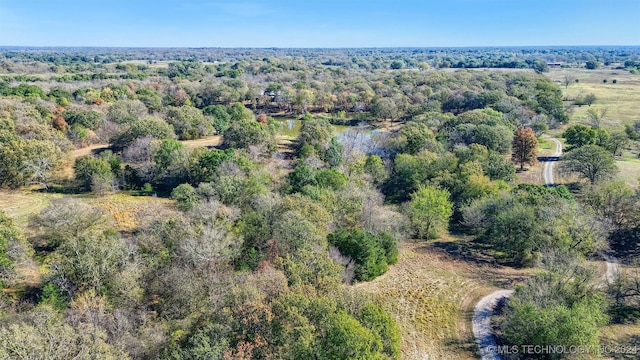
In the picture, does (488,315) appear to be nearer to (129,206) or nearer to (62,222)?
(62,222)

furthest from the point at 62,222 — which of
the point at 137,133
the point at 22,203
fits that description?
the point at 137,133

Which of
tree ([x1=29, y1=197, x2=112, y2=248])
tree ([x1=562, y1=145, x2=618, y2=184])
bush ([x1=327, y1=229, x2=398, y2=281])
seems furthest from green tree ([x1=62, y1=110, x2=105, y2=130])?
tree ([x1=562, y1=145, x2=618, y2=184])

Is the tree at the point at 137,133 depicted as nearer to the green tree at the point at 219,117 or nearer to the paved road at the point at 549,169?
the green tree at the point at 219,117

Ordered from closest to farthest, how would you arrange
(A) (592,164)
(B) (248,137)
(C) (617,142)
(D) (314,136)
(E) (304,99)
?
(A) (592,164) < (B) (248,137) < (C) (617,142) < (D) (314,136) < (E) (304,99)

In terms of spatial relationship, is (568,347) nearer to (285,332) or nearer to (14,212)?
(285,332)

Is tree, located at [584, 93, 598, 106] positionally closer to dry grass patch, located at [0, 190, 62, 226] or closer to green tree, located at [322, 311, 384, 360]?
green tree, located at [322, 311, 384, 360]

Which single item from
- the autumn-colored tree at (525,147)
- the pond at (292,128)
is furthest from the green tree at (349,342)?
the pond at (292,128)

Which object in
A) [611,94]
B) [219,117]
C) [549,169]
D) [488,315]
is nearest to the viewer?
[488,315]

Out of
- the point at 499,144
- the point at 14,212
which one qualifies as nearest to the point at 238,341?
the point at 14,212
